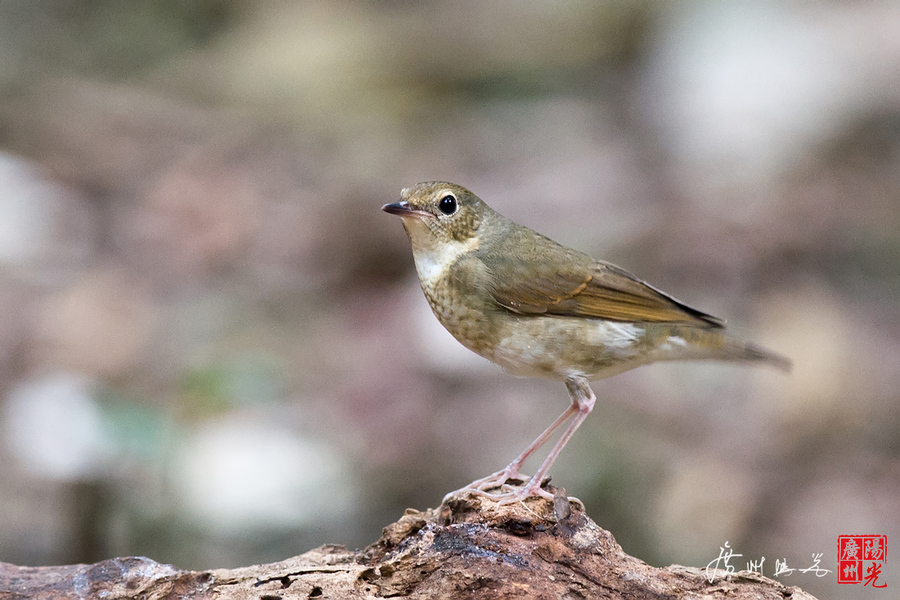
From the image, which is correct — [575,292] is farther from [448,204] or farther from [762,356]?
[762,356]

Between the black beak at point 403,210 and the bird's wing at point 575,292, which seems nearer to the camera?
the black beak at point 403,210

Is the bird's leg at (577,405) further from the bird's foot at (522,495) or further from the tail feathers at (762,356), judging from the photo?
the tail feathers at (762,356)

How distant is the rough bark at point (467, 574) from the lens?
10.3 ft

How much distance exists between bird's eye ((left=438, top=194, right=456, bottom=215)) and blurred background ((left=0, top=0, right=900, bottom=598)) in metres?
2.30

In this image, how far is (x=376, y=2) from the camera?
14227 millimetres

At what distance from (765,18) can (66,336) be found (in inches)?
350

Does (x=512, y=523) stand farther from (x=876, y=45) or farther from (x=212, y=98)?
(x=212, y=98)

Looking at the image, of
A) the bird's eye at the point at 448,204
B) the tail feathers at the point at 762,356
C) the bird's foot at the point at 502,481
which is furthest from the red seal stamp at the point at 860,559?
the bird's eye at the point at 448,204

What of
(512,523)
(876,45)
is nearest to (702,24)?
(876,45)

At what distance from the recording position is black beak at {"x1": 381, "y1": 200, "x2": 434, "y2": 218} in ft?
12.8

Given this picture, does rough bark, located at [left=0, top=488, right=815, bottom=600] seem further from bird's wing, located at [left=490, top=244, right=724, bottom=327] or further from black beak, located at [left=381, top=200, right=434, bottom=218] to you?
black beak, located at [left=381, top=200, right=434, bottom=218]

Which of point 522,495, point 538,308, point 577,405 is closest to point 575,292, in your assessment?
point 538,308

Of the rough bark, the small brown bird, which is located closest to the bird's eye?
the small brown bird

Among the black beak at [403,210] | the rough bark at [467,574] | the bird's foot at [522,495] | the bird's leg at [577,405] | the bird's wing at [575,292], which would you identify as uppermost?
the black beak at [403,210]
